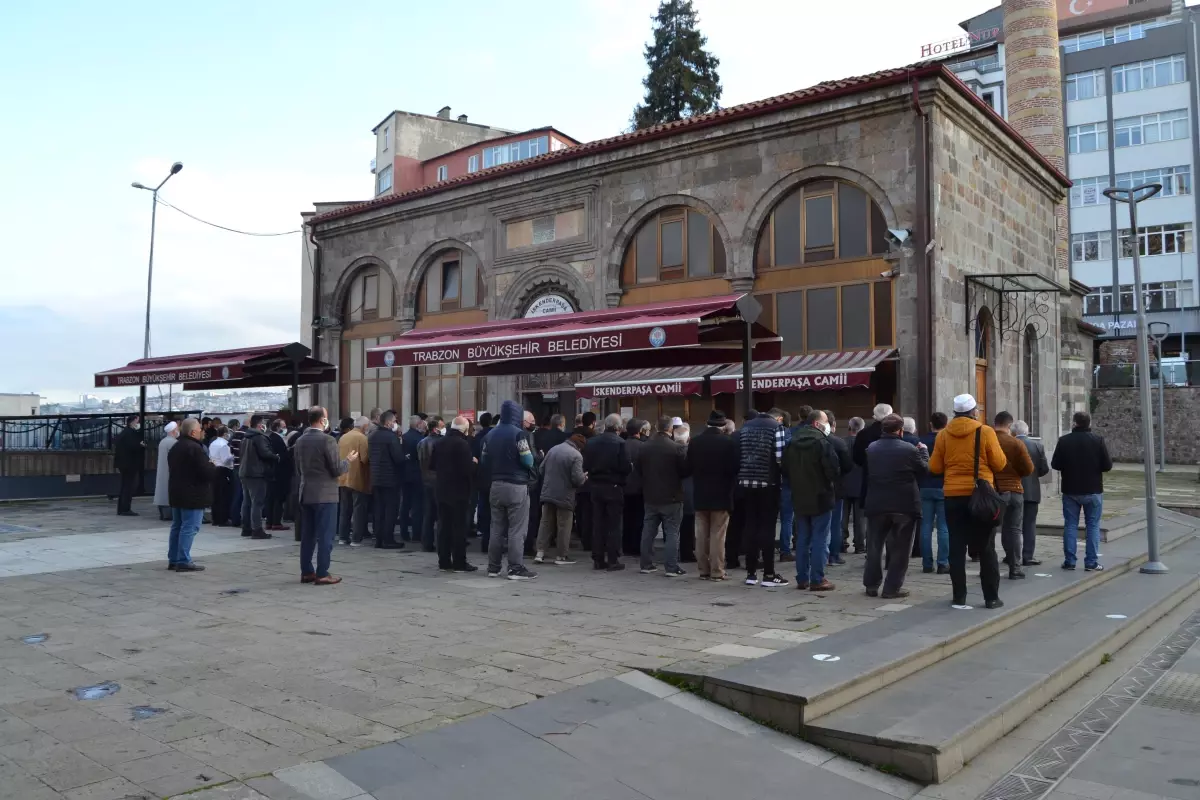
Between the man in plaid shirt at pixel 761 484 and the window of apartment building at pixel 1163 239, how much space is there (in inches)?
1655

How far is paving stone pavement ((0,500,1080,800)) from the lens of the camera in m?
4.29

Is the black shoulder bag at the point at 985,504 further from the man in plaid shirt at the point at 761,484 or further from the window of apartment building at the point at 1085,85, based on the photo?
the window of apartment building at the point at 1085,85

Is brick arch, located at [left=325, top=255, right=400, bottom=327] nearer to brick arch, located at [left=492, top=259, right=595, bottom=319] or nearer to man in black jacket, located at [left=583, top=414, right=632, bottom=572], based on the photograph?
brick arch, located at [left=492, top=259, right=595, bottom=319]

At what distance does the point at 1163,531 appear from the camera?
1574 centimetres

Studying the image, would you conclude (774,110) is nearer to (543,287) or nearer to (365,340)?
(543,287)

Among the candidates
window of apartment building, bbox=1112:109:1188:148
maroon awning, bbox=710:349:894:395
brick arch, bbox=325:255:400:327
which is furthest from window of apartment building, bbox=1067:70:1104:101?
brick arch, bbox=325:255:400:327

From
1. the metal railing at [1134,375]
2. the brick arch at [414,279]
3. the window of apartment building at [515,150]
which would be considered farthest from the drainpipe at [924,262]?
the window of apartment building at [515,150]

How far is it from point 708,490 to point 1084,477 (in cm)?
471

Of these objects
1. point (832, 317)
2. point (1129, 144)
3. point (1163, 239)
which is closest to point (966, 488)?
point (832, 317)

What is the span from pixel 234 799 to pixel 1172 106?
52.5m

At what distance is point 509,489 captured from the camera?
9.59 metres

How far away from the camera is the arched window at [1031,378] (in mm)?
20641

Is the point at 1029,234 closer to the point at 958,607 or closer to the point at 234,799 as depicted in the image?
the point at 958,607

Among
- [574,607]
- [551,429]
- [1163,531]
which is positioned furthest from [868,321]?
[574,607]
